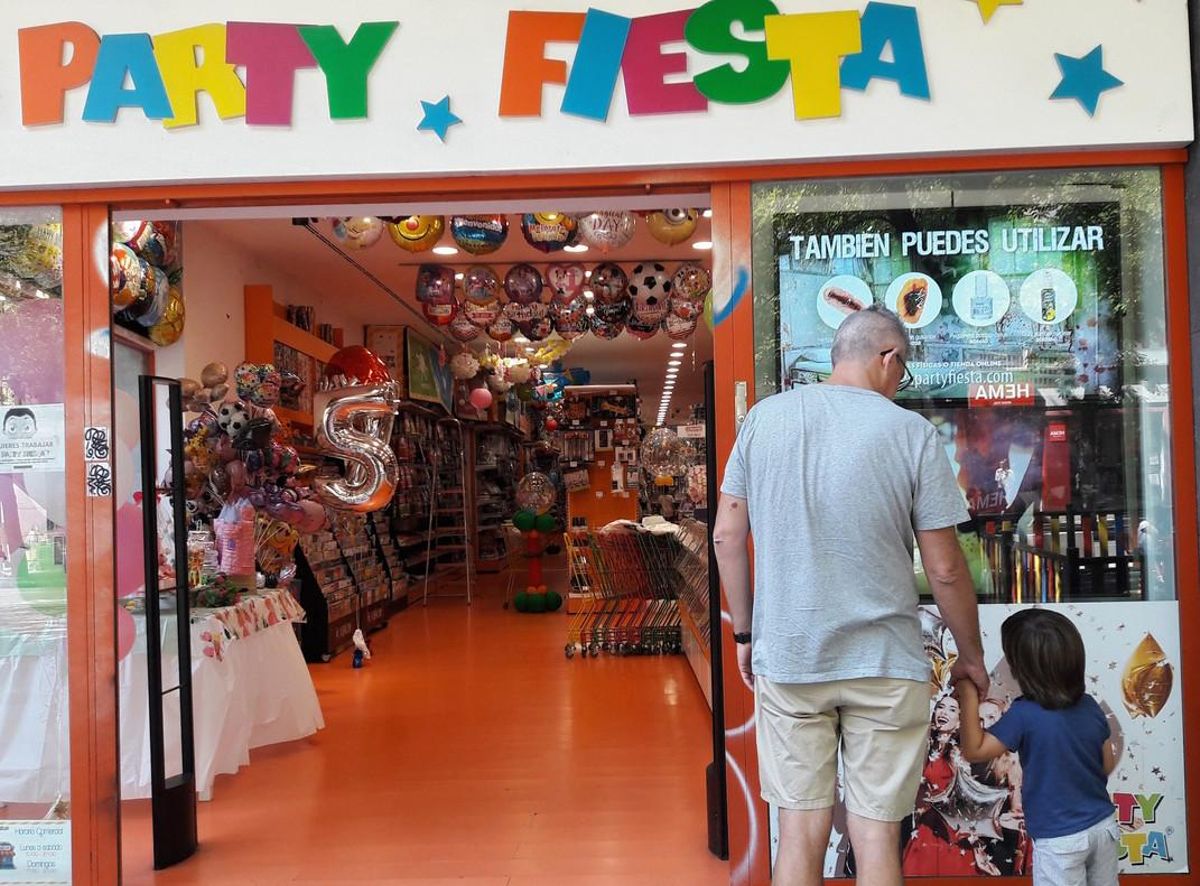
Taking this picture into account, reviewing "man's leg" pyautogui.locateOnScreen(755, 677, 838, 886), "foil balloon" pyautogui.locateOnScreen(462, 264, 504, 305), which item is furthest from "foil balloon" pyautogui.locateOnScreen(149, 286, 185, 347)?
"man's leg" pyautogui.locateOnScreen(755, 677, 838, 886)

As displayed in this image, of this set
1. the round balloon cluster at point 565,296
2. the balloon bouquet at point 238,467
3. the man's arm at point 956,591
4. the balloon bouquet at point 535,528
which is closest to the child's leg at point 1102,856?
the man's arm at point 956,591

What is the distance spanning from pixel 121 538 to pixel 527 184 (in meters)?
2.03

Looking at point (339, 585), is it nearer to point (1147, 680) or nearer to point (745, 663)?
point (745, 663)

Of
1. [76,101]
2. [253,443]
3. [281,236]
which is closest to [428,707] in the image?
[253,443]

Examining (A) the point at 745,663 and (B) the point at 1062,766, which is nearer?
(B) the point at 1062,766

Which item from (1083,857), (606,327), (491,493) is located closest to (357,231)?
(606,327)

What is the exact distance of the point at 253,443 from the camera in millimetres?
5312

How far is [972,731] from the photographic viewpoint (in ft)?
7.30

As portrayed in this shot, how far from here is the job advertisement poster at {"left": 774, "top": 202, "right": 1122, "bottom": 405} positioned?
3248 millimetres

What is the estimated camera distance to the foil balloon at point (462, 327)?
25.3ft

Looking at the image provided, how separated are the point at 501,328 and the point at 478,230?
266 centimetres

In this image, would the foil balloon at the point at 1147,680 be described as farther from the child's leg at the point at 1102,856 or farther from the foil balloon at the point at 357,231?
the foil balloon at the point at 357,231

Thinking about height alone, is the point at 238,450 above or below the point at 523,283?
below

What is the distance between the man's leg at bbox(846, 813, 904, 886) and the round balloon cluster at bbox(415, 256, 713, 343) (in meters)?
5.24
